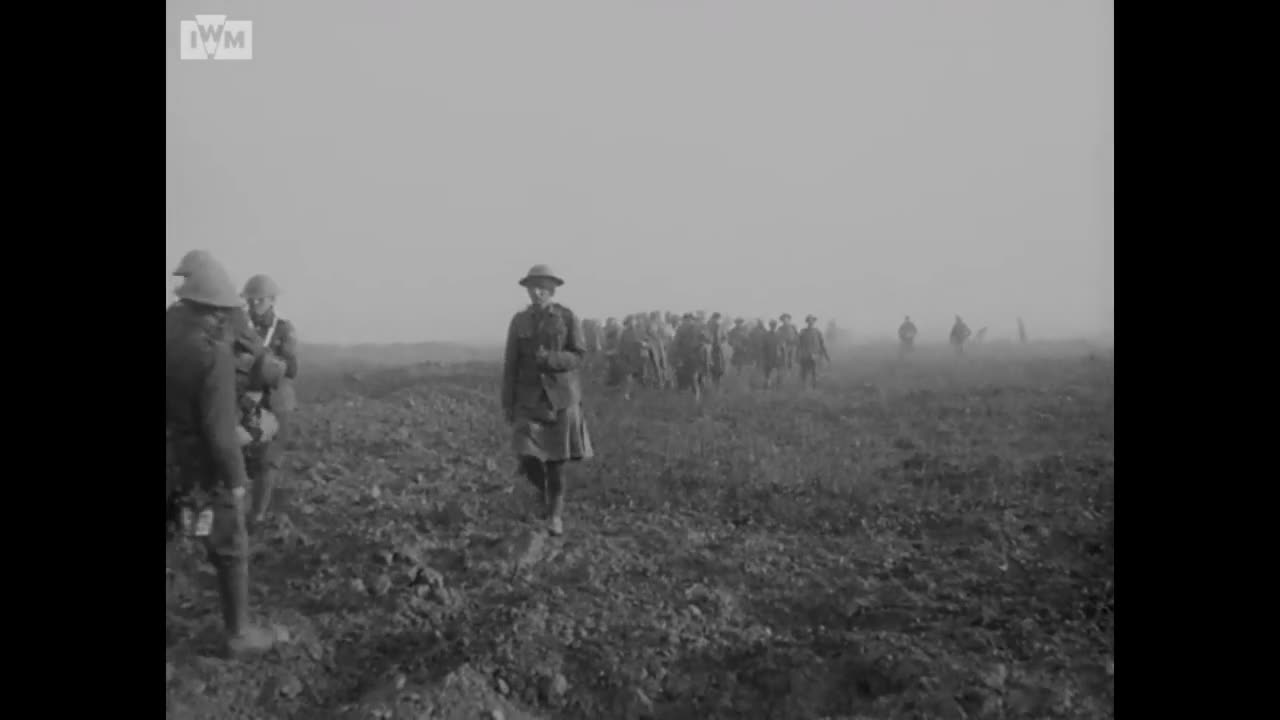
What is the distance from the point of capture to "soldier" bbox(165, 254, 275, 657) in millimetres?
3123

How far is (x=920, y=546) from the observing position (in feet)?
17.2

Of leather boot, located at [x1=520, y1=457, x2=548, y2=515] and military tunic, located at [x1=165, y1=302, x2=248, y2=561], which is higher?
military tunic, located at [x1=165, y1=302, x2=248, y2=561]

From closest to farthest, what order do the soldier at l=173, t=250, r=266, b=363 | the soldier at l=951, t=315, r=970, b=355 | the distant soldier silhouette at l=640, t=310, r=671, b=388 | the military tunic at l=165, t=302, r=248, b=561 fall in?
the military tunic at l=165, t=302, r=248, b=561, the soldier at l=173, t=250, r=266, b=363, the distant soldier silhouette at l=640, t=310, r=671, b=388, the soldier at l=951, t=315, r=970, b=355

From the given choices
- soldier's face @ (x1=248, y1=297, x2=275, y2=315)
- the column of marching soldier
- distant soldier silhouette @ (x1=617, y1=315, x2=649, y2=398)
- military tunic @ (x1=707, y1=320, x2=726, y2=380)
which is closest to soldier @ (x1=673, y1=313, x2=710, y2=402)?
military tunic @ (x1=707, y1=320, x2=726, y2=380)

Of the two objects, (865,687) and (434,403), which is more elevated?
(434,403)

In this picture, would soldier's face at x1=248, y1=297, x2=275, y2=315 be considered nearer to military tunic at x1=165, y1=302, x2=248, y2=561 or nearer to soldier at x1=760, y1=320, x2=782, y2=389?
military tunic at x1=165, y1=302, x2=248, y2=561


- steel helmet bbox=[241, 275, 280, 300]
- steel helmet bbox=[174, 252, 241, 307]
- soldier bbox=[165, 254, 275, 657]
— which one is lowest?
soldier bbox=[165, 254, 275, 657]

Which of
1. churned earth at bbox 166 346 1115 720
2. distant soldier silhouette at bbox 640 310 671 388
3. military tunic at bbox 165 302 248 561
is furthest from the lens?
distant soldier silhouette at bbox 640 310 671 388

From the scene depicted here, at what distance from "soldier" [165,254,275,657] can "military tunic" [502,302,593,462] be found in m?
2.00

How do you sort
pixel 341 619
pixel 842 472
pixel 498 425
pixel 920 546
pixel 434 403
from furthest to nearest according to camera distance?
pixel 434 403 → pixel 498 425 → pixel 842 472 → pixel 920 546 → pixel 341 619

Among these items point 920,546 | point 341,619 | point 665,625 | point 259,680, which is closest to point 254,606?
point 341,619

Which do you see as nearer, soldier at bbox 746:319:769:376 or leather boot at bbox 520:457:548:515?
leather boot at bbox 520:457:548:515

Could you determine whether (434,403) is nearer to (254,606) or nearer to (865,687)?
(254,606)

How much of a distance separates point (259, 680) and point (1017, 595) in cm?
415
